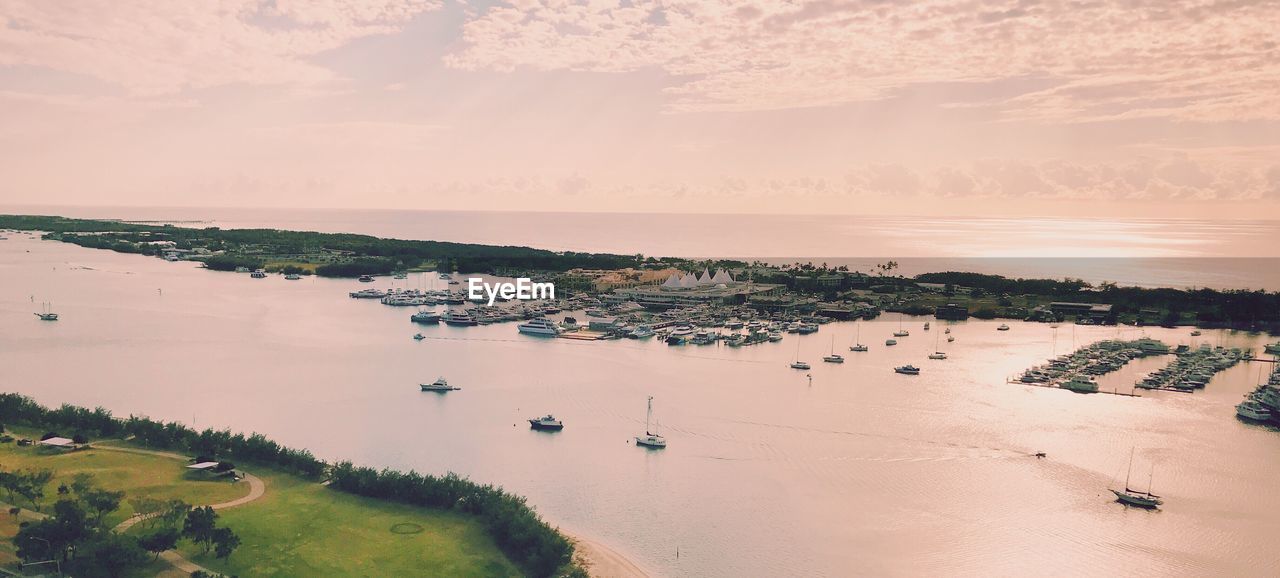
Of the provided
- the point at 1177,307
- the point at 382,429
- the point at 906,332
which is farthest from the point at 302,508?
the point at 1177,307

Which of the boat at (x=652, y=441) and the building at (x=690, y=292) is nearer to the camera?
the boat at (x=652, y=441)

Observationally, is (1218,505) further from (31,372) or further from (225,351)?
(31,372)

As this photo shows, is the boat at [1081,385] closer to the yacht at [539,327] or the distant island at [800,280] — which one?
the distant island at [800,280]

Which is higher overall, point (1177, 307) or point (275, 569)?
point (1177, 307)

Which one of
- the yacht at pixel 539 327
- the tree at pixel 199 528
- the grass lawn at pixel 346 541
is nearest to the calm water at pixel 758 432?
the yacht at pixel 539 327

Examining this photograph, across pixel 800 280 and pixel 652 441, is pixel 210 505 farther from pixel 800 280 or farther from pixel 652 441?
pixel 800 280

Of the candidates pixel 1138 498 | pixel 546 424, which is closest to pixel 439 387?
pixel 546 424
